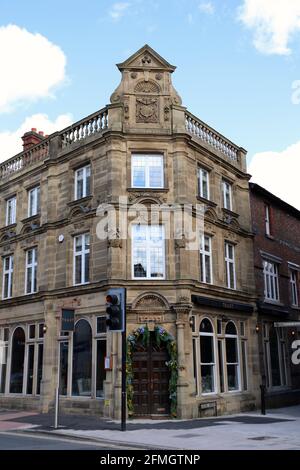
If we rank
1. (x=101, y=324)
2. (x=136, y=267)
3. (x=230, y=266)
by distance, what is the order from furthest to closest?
(x=230, y=266)
(x=136, y=267)
(x=101, y=324)

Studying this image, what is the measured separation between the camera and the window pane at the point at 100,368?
713 inches

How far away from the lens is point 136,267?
61.6ft

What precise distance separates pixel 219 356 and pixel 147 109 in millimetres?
10309

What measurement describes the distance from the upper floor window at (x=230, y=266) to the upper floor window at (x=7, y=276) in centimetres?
1007

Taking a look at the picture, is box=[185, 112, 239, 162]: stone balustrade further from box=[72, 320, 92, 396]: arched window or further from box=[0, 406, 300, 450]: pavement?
box=[0, 406, 300, 450]: pavement

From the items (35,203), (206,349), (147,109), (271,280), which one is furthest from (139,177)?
(271,280)

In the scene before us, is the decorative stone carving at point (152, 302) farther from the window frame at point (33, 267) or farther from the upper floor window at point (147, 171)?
the window frame at point (33, 267)

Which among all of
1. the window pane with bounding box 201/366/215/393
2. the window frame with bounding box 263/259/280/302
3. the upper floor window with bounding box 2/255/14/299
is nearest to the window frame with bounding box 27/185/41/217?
the upper floor window with bounding box 2/255/14/299

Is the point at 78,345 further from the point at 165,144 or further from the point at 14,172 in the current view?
the point at 14,172

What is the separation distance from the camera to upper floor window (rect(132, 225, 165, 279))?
61.5 feet

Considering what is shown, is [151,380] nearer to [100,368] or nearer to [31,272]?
[100,368]

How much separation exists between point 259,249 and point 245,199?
2524mm

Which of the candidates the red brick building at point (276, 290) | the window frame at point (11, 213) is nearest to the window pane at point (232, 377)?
the red brick building at point (276, 290)
